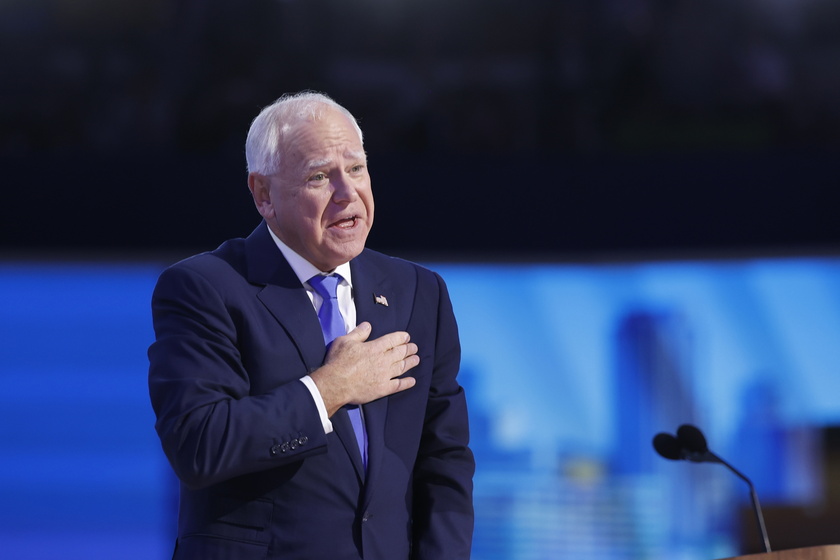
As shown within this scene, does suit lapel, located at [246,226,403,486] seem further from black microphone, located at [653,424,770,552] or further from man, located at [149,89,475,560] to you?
black microphone, located at [653,424,770,552]

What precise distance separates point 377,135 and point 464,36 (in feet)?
2.50

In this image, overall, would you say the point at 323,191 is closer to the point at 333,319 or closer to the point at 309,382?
the point at 333,319

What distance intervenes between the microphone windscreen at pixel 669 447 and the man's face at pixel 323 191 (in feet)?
3.16

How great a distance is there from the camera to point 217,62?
5121 mm

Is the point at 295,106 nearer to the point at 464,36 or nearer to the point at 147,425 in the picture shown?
the point at 147,425

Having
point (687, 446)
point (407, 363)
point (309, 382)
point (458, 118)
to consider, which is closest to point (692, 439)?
point (687, 446)

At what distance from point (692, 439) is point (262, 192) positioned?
116cm

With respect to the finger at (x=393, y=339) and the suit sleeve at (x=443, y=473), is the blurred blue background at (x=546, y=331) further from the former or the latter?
the finger at (x=393, y=339)

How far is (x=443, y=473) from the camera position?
1.91 meters

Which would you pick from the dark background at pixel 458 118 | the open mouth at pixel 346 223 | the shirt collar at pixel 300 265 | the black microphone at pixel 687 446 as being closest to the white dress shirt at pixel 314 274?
the shirt collar at pixel 300 265

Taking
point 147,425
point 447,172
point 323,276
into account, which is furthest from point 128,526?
point 323,276

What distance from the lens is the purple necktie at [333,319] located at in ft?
5.96

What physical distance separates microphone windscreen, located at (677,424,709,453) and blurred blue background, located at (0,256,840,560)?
2.15 meters

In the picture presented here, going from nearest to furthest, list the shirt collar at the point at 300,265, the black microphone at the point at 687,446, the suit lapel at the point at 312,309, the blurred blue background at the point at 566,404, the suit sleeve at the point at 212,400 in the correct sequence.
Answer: the suit sleeve at the point at 212,400
the suit lapel at the point at 312,309
the shirt collar at the point at 300,265
the black microphone at the point at 687,446
the blurred blue background at the point at 566,404
